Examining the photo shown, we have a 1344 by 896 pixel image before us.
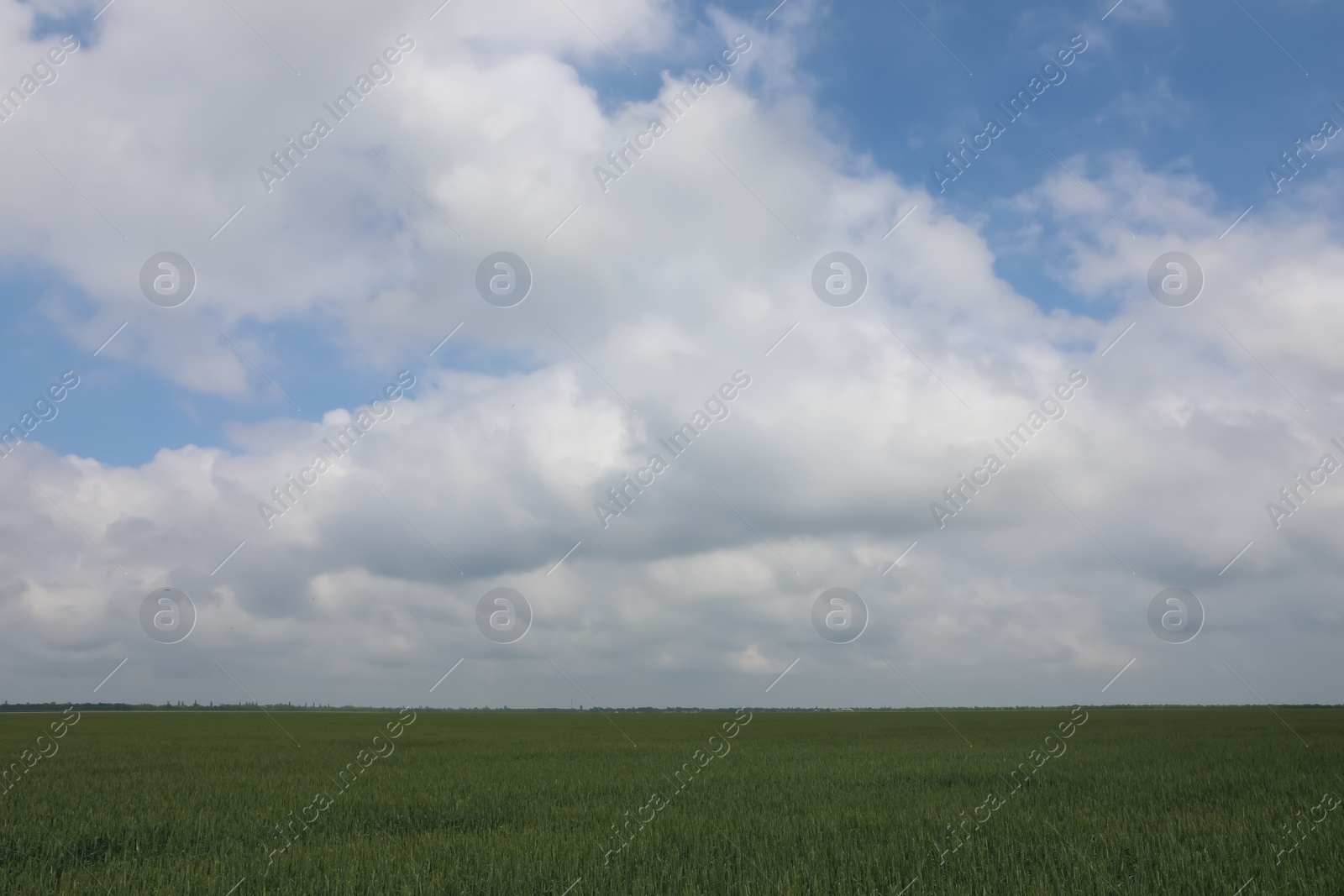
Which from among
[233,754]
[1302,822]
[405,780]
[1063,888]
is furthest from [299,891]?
[233,754]

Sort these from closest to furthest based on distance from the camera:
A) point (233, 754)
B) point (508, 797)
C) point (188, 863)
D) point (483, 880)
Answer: point (483, 880) → point (188, 863) → point (508, 797) → point (233, 754)

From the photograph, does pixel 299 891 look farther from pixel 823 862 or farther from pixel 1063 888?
pixel 1063 888

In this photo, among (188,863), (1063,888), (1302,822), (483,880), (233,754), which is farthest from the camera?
(233,754)

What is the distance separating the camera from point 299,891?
9.55 meters

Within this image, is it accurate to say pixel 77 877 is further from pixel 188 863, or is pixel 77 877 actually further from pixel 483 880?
pixel 483 880

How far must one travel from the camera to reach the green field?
33.0ft

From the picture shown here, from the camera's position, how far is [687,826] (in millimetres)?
13672

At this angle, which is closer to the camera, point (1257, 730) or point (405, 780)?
point (405, 780)

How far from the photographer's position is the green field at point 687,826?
10.1 metres

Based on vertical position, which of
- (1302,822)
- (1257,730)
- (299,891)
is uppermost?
(299,891)

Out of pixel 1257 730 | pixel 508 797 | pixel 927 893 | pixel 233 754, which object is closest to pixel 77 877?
pixel 508 797

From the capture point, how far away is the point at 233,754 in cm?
3203

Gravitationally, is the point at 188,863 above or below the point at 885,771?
above

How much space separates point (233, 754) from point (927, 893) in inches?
1224
